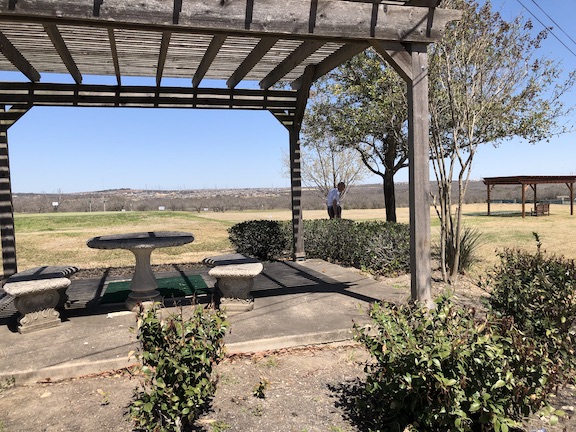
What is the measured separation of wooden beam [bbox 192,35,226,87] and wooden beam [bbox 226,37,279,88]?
582 millimetres

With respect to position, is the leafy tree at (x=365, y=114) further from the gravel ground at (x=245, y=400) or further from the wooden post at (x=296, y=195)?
the gravel ground at (x=245, y=400)

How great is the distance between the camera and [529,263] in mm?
4238

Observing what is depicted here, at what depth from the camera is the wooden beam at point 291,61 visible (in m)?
5.81

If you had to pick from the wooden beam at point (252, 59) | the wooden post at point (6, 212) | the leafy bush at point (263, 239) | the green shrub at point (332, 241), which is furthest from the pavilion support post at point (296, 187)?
the wooden post at point (6, 212)

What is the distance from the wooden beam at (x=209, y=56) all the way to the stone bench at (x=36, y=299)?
3.43 meters

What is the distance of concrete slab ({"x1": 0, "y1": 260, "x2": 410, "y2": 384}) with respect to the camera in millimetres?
3658

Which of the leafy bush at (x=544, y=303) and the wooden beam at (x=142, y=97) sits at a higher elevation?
the wooden beam at (x=142, y=97)

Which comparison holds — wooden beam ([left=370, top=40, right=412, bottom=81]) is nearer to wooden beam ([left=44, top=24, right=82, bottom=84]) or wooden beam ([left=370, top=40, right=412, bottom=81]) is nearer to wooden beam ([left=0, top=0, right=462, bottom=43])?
wooden beam ([left=0, top=0, right=462, bottom=43])

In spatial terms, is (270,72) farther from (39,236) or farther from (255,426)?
(39,236)

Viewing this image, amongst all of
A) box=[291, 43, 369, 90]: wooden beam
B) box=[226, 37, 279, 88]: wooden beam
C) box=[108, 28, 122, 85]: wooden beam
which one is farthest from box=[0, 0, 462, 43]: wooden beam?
box=[108, 28, 122, 85]: wooden beam

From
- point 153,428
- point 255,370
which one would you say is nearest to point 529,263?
point 255,370

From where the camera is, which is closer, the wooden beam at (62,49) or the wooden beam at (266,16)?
the wooden beam at (266,16)

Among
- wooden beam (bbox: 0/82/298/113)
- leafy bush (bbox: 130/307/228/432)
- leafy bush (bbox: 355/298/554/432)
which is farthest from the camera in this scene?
wooden beam (bbox: 0/82/298/113)

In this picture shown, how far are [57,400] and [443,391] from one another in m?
2.80
